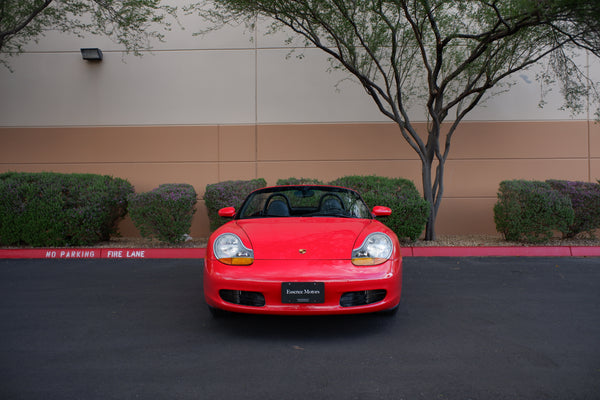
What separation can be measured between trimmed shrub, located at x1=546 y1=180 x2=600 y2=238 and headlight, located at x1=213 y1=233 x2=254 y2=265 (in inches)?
272

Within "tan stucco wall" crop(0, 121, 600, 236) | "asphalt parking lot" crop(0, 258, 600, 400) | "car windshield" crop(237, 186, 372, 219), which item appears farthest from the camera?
"tan stucco wall" crop(0, 121, 600, 236)

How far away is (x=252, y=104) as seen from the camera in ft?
31.4

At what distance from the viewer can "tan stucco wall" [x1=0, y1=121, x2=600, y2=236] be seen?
30.6 feet

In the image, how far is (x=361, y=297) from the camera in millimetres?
3156

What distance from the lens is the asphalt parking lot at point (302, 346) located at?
7.80 ft

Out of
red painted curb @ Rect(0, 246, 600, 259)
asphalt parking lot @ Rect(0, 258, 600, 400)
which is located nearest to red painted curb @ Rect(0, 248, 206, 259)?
red painted curb @ Rect(0, 246, 600, 259)

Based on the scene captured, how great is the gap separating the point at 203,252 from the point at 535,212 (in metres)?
6.03

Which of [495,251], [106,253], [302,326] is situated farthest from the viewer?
[106,253]

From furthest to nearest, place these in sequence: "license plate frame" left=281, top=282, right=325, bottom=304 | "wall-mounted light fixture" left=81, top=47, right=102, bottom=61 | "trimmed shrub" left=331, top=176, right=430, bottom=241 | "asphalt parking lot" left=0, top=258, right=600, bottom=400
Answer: "wall-mounted light fixture" left=81, top=47, right=102, bottom=61, "trimmed shrub" left=331, top=176, right=430, bottom=241, "license plate frame" left=281, top=282, right=325, bottom=304, "asphalt parking lot" left=0, top=258, right=600, bottom=400

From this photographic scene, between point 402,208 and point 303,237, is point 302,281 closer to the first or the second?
point 303,237

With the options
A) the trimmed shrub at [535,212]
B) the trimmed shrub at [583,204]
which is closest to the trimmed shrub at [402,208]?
the trimmed shrub at [535,212]

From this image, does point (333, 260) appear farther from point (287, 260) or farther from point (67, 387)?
point (67, 387)

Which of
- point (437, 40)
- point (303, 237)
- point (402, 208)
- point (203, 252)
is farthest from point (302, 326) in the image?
point (437, 40)

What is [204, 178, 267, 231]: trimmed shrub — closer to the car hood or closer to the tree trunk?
the tree trunk
